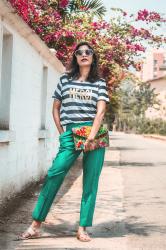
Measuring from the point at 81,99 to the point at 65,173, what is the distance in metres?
0.74

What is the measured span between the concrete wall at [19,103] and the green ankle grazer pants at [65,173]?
56.5 inches

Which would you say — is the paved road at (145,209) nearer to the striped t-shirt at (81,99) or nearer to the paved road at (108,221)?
the paved road at (108,221)

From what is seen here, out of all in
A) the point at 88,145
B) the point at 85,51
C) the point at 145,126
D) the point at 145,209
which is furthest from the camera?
the point at 145,126

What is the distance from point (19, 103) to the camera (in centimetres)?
810

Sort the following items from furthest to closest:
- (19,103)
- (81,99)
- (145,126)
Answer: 1. (145,126)
2. (19,103)
3. (81,99)

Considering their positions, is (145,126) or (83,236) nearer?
(83,236)

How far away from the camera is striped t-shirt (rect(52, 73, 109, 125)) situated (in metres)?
5.64

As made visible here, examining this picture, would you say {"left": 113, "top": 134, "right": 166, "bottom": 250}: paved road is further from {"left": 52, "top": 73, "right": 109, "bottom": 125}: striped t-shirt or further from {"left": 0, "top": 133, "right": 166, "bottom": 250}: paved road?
{"left": 52, "top": 73, "right": 109, "bottom": 125}: striped t-shirt

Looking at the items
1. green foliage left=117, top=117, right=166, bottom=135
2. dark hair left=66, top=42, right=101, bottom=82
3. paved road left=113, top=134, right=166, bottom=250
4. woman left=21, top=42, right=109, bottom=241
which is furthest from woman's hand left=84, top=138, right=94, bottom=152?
green foliage left=117, top=117, right=166, bottom=135

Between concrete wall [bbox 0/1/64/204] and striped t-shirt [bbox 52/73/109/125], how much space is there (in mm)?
1423

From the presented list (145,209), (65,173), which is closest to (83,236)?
(65,173)

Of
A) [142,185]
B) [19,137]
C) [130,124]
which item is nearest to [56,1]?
[142,185]

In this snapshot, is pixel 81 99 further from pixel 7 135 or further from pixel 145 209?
pixel 145 209

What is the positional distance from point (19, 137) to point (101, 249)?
3240mm
